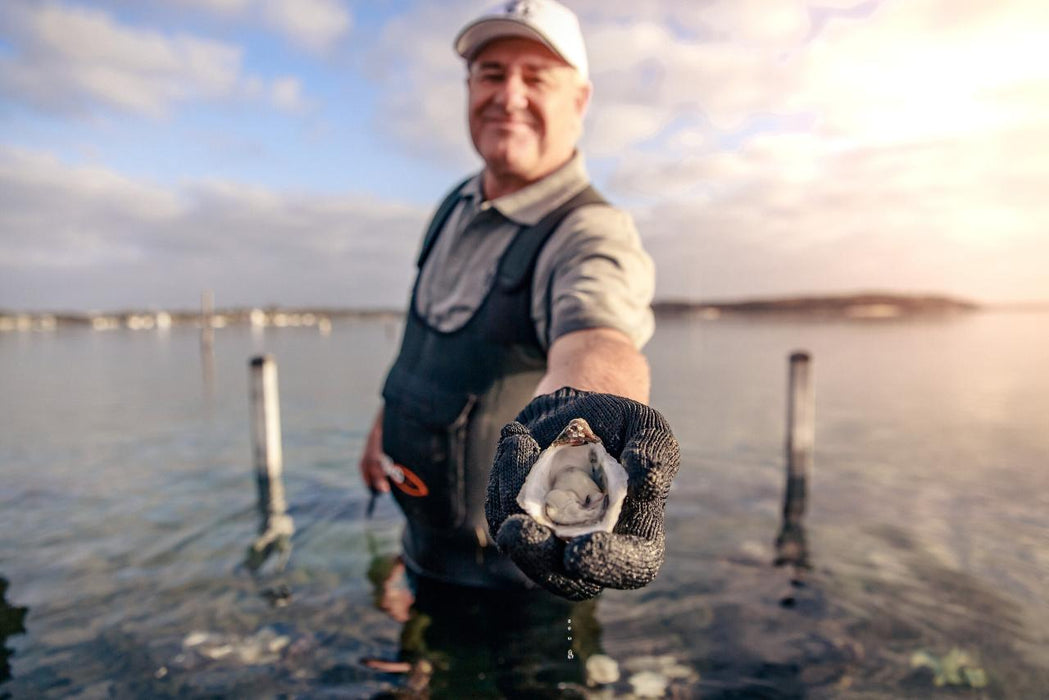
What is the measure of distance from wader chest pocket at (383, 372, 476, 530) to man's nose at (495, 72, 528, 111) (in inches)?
60.7

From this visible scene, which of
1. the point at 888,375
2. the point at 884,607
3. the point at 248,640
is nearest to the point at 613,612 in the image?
the point at 884,607

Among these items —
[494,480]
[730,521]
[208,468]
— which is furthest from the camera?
[208,468]

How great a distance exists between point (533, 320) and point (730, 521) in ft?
23.4

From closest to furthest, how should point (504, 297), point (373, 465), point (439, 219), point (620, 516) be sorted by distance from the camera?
1. point (620, 516)
2. point (504, 297)
3. point (439, 219)
4. point (373, 465)

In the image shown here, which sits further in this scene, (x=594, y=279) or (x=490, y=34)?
(x=490, y=34)

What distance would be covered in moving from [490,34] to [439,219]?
1.23 meters

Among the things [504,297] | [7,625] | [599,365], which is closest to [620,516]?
[599,365]

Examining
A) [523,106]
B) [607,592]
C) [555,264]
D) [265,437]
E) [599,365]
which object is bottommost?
[607,592]

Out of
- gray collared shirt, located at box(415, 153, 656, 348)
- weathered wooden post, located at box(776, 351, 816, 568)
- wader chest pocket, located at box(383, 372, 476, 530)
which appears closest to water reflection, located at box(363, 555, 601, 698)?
wader chest pocket, located at box(383, 372, 476, 530)

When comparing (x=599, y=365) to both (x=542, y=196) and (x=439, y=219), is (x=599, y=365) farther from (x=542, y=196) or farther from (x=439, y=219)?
(x=439, y=219)

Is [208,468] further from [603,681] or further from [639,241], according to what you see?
[639,241]

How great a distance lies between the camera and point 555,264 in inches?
112

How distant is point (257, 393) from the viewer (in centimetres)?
1062

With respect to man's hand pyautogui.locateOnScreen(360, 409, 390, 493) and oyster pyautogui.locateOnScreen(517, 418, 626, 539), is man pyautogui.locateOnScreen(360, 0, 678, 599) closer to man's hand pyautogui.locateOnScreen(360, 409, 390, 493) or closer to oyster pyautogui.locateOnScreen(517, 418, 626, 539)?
oyster pyautogui.locateOnScreen(517, 418, 626, 539)
